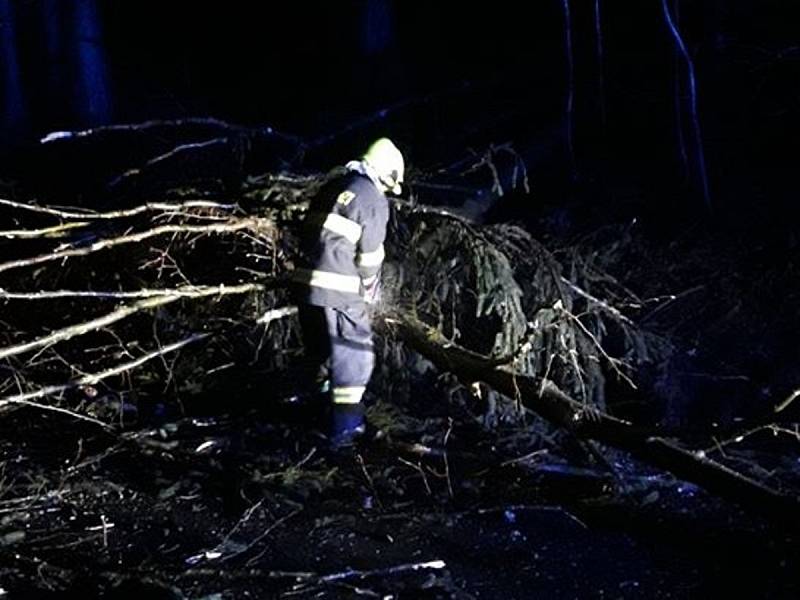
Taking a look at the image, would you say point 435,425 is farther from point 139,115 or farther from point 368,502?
point 139,115

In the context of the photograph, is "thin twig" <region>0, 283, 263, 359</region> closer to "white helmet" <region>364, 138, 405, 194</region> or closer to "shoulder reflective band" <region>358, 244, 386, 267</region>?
"shoulder reflective band" <region>358, 244, 386, 267</region>

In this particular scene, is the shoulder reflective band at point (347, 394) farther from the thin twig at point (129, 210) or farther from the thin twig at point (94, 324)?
the thin twig at point (129, 210)

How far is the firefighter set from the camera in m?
4.41

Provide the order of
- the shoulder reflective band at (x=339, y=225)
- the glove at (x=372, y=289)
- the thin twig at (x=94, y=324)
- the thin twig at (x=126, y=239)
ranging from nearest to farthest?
the thin twig at (x=94, y=324) < the thin twig at (x=126, y=239) < the shoulder reflective band at (x=339, y=225) < the glove at (x=372, y=289)

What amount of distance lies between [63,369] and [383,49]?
22.9 ft

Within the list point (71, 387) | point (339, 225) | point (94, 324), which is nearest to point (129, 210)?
point (94, 324)

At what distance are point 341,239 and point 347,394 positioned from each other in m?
0.82

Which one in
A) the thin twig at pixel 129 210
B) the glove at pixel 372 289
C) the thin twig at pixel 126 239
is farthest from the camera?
the glove at pixel 372 289

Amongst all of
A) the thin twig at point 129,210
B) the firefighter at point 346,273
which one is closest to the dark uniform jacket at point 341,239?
the firefighter at point 346,273

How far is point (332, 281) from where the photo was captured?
4422 mm

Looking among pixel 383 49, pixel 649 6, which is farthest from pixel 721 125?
pixel 383 49

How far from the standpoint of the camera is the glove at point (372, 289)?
4.68m

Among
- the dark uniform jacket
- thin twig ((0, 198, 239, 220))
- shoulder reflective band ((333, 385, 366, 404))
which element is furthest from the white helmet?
shoulder reflective band ((333, 385, 366, 404))

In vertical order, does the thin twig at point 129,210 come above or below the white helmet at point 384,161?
below
